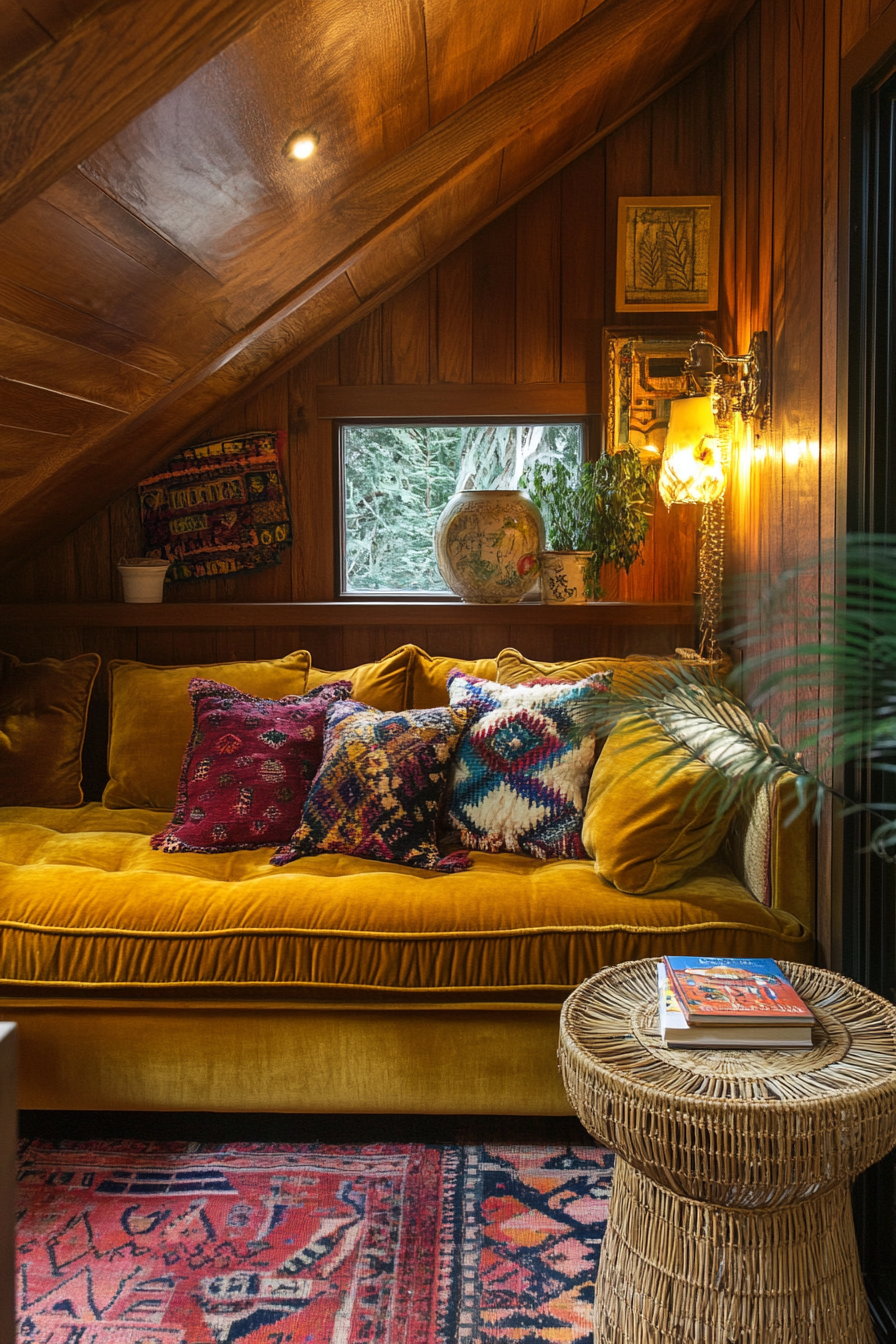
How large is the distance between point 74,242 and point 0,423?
63 cm

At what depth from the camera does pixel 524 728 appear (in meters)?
2.46

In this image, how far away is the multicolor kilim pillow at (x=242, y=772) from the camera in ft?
8.22

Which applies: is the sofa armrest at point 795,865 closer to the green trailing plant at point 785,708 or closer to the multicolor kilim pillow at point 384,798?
the multicolor kilim pillow at point 384,798

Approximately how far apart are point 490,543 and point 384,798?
0.87m

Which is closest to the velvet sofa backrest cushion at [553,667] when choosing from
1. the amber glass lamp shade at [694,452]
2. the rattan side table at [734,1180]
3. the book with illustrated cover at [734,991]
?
the amber glass lamp shade at [694,452]

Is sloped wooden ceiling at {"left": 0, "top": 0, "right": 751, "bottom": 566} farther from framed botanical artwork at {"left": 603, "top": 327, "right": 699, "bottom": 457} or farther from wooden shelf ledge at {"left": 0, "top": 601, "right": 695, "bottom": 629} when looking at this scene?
framed botanical artwork at {"left": 603, "top": 327, "right": 699, "bottom": 457}

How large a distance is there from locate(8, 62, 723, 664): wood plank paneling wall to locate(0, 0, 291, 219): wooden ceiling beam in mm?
1824

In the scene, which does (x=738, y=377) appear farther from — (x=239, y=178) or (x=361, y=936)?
(x=361, y=936)

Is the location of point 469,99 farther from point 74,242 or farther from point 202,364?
point 74,242

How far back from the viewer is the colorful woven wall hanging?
10.4ft

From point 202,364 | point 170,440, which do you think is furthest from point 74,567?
point 202,364

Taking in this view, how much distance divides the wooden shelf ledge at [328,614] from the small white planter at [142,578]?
0.10 feet

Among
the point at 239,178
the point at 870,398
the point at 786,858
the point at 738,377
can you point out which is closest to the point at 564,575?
the point at 738,377

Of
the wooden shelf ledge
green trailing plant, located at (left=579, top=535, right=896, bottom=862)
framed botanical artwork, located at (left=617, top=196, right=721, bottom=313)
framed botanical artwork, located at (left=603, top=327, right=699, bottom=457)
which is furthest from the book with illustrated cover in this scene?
framed botanical artwork, located at (left=617, top=196, right=721, bottom=313)
